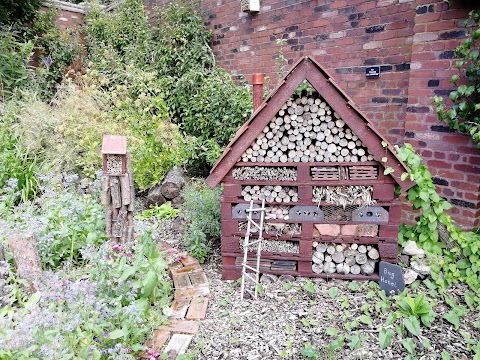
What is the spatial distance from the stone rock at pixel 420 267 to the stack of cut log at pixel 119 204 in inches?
93.8

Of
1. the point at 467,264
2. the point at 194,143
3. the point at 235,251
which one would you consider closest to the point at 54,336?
the point at 235,251

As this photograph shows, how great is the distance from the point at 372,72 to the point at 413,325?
2832 mm

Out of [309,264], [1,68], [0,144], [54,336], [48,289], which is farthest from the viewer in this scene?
[1,68]

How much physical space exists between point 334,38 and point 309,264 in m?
2.95

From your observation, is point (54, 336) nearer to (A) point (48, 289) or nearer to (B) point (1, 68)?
(A) point (48, 289)

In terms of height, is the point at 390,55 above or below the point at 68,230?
above

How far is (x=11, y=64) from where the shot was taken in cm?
722

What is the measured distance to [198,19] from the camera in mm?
6586

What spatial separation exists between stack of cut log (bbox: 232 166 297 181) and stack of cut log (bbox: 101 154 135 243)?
0.88 meters

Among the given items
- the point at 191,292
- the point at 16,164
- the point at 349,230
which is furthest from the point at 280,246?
the point at 16,164

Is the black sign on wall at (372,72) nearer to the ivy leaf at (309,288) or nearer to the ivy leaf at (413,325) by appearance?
the ivy leaf at (309,288)

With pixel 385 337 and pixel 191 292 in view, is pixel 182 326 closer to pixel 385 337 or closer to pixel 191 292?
pixel 191 292

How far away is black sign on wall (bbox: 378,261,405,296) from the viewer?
281 centimetres

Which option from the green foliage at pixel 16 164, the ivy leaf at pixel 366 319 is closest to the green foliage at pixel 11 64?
the green foliage at pixel 16 164
